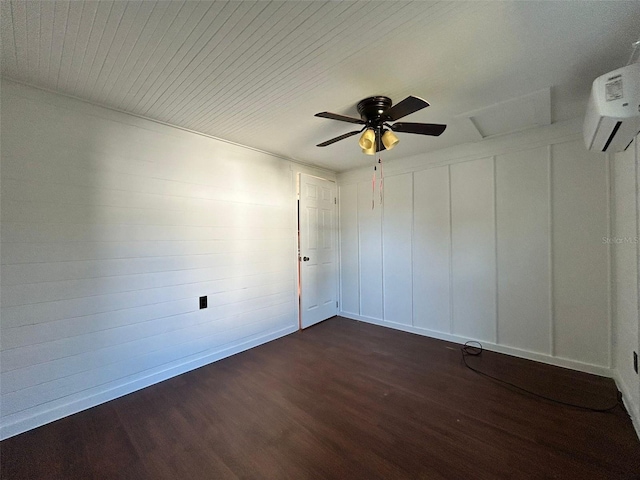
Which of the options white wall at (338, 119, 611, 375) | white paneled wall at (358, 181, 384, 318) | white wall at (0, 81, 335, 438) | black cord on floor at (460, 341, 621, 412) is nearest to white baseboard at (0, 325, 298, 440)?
white wall at (0, 81, 335, 438)

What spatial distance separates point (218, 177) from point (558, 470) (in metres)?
3.44

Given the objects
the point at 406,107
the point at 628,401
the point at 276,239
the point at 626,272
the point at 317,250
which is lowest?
the point at 628,401

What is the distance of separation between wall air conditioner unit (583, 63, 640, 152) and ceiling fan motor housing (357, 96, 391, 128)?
47.2 inches

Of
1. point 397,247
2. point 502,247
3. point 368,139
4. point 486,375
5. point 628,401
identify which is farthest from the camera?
point 397,247

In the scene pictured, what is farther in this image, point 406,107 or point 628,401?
point 628,401

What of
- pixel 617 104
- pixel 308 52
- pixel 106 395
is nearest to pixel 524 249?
pixel 617 104

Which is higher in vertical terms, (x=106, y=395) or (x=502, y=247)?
(x=502, y=247)

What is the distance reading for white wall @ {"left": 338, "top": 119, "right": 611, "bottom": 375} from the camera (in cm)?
233

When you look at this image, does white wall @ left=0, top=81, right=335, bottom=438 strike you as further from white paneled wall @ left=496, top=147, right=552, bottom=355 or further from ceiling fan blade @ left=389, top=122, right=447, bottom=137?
white paneled wall @ left=496, top=147, right=552, bottom=355

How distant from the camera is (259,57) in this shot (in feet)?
4.99

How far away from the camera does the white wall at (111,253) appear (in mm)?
1712

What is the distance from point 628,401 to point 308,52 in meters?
3.25

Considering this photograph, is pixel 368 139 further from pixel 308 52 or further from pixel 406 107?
pixel 308 52

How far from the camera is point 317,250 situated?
12.8ft
